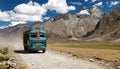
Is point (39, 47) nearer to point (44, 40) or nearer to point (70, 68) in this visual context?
point (44, 40)

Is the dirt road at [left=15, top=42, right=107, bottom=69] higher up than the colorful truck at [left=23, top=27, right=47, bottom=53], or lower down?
lower down

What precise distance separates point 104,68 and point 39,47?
24.7 metres

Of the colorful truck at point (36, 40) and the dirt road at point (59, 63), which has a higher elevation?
the colorful truck at point (36, 40)

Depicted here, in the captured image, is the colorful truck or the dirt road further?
the colorful truck

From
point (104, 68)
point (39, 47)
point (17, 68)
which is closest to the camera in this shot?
point (17, 68)

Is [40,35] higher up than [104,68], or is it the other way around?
[40,35]

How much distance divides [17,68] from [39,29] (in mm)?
28272

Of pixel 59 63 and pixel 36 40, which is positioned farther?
pixel 36 40

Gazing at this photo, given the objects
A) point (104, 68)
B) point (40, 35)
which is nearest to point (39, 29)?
point (40, 35)

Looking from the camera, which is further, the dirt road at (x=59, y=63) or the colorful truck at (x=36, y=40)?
the colorful truck at (x=36, y=40)

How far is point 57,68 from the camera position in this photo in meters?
24.4

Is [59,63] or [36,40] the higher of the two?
[36,40]

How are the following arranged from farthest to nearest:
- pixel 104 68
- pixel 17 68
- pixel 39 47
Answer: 1. pixel 39 47
2. pixel 104 68
3. pixel 17 68

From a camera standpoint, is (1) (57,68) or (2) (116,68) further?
(2) (116,68)
